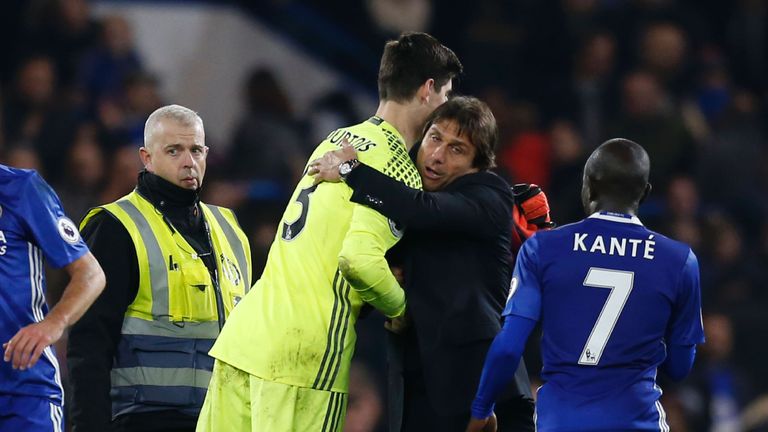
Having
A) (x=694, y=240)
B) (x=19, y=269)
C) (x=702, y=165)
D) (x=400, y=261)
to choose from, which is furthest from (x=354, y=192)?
(x=702, y=165)

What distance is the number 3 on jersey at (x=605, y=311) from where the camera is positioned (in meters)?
4.90

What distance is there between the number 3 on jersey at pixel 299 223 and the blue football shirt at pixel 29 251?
72cm

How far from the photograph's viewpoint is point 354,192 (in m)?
5.25

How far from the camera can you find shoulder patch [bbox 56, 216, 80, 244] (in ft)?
17.3

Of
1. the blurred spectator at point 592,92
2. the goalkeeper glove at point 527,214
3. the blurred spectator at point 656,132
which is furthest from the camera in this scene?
the blurred spectator at point 592,92

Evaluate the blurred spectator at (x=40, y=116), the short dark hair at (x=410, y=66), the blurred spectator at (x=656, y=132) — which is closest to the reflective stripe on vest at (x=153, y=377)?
the short dark hair at (x=410, y=66)

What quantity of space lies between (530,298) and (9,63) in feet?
25.7

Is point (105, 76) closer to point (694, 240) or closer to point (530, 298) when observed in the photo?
point (694, 240)

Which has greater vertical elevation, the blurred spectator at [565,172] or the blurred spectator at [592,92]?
the blurred spectator at [592,92]

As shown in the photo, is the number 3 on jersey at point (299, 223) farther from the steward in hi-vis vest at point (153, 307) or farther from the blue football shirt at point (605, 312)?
the blue football shirt at point (605, 312)

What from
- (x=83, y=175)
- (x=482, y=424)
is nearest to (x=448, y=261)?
(x=482, y=424)

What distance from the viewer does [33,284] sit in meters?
5.33

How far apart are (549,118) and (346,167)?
23.5 feet

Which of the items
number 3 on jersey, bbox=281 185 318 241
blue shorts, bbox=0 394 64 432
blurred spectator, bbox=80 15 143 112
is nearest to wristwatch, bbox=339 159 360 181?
number 3 on jersey, bbox=281 185 318 241
